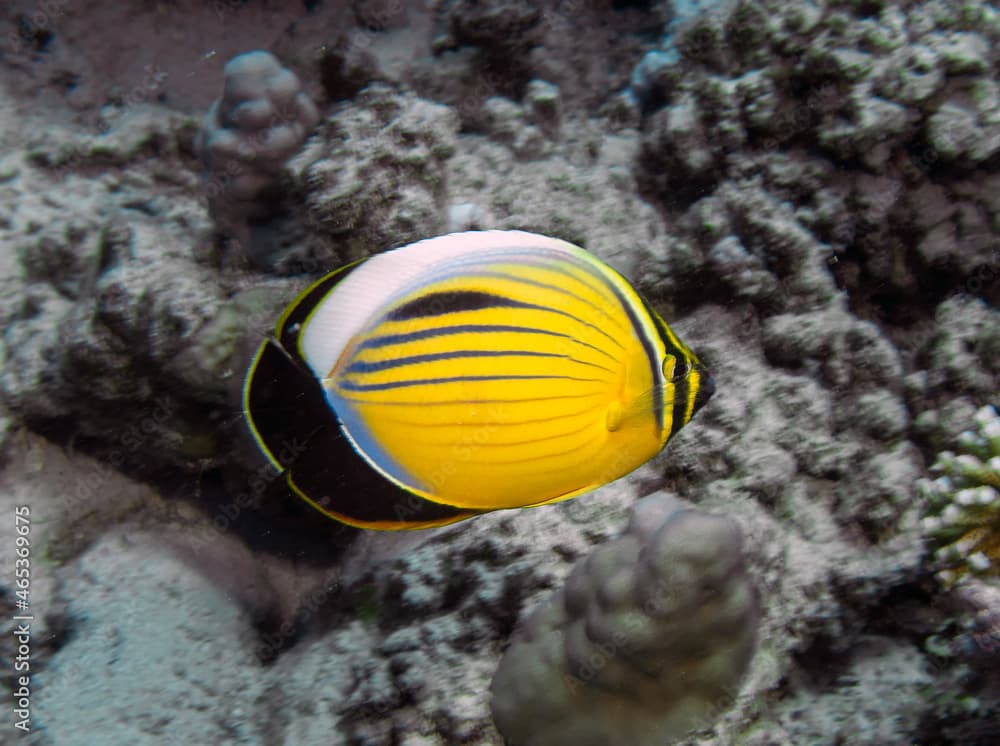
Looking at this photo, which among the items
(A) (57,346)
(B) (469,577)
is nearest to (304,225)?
(A) (57,346)

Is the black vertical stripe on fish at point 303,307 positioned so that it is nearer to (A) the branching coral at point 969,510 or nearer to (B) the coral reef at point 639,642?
(B) the coral reef at point 639,642

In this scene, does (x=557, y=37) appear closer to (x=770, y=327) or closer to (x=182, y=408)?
(x=770, y=327)

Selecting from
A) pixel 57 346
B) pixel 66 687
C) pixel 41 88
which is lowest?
pixel 66 687

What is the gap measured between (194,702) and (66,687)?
61cm

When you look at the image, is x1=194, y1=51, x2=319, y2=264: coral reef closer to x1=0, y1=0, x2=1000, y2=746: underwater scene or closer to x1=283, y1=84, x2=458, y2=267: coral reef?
x1=0, y1=0, x2=1000, y2=746: underwater scene

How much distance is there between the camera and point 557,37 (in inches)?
168

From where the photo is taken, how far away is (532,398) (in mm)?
1375

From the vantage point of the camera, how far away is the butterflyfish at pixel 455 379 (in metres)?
1.38

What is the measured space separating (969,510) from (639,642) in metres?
1.26

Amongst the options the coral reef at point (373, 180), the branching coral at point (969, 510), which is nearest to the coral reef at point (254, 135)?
the coral reef at point (373, 180)

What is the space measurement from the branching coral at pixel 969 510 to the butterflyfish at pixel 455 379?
1448 millimetres

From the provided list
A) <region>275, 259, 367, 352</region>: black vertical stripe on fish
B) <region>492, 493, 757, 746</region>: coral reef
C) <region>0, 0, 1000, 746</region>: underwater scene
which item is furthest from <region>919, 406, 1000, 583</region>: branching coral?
<region>275, 259, 367, 352</region>: black vertical stripe on fish

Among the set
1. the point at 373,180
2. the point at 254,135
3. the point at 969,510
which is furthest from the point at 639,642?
the point at 254,135

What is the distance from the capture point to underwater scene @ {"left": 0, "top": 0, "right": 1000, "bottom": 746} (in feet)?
4.64
